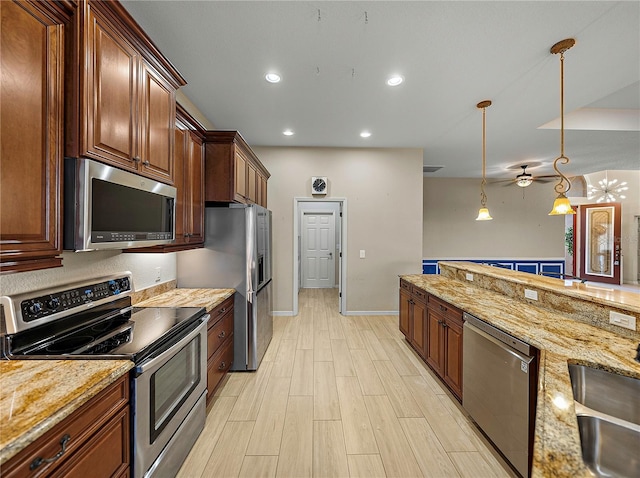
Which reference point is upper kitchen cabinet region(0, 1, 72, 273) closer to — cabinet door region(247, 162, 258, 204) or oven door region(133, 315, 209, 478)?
oven door region(133, 315, 209, 478)

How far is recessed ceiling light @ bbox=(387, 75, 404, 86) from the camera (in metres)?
2.52

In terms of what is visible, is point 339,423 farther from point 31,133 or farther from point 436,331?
point 31,133

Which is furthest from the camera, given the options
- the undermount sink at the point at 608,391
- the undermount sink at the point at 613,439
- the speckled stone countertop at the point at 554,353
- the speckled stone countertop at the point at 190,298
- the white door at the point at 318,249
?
the white door at the point at 318,249

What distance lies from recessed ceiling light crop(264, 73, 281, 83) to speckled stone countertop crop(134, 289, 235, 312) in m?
2.04

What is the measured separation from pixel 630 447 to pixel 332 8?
2.57 m

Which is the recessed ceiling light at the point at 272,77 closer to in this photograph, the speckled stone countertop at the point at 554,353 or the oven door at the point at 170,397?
the oven door at the point at 170,397

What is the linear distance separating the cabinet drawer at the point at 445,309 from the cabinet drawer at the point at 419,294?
0.12 m

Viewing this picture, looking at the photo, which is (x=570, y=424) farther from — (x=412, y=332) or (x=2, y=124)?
(x=412, y=332)

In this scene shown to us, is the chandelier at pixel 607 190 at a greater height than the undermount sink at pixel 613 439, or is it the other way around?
the chandelier at pixel 607 190

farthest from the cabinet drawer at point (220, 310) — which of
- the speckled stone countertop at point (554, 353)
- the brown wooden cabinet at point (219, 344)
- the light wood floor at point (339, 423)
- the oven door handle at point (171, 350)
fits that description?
the speckled stone countertop at point (554, 353)

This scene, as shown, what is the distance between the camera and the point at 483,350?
1837 mm

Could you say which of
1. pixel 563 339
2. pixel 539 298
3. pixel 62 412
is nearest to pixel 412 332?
pixel 539 298

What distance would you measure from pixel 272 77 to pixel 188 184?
1.25 meters

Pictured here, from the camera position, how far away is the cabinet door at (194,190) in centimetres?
241
